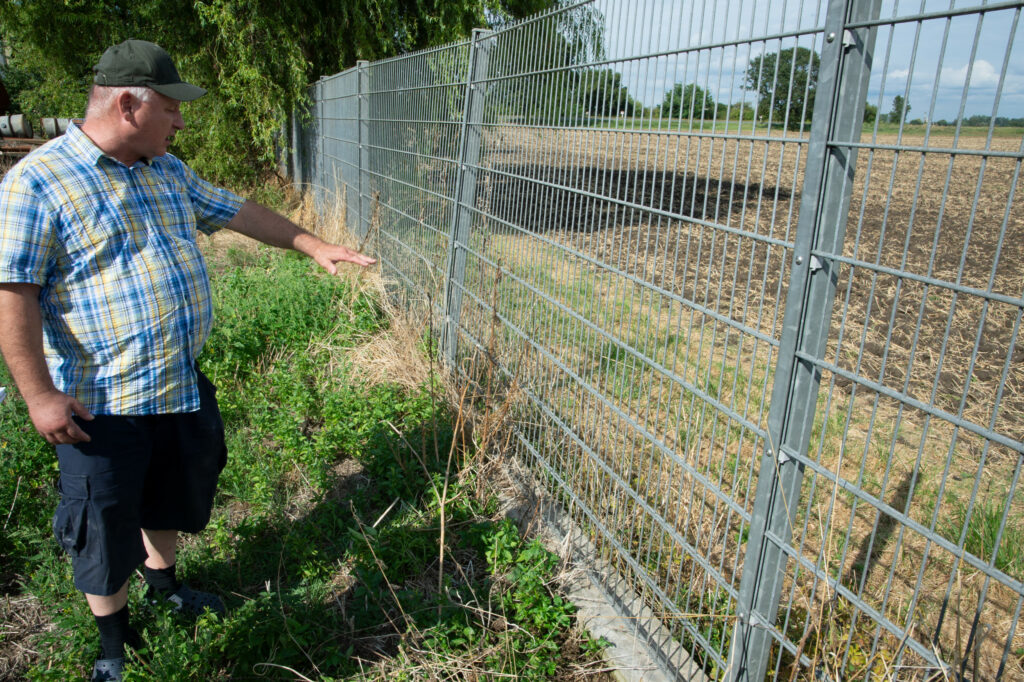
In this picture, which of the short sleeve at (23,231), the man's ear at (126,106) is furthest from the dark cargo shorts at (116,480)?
the man's ear at (126,106)

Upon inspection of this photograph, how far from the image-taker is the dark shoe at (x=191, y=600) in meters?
2.93

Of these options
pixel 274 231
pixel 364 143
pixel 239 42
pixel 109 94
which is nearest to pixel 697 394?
pixel 274 231

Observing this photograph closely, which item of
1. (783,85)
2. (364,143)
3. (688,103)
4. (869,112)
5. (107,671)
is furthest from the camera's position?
(364,143)

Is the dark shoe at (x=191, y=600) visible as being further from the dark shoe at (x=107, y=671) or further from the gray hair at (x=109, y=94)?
the gray hair at (x=109, y=94)

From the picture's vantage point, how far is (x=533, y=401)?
3529 mm

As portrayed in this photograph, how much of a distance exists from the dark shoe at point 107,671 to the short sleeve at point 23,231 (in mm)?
1359

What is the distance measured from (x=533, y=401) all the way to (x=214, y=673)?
1.74 meters

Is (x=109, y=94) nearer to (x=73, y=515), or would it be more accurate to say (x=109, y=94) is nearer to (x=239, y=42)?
(x=73, y=515)

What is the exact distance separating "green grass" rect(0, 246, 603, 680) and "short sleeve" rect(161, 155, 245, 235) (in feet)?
4.02

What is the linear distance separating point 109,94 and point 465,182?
85.3 inches

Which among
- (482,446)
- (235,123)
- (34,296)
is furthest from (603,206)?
(235,123)

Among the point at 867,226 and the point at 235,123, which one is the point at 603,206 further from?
the point at 235,123

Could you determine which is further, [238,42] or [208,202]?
[238,42]

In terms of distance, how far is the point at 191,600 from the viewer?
2.96m
